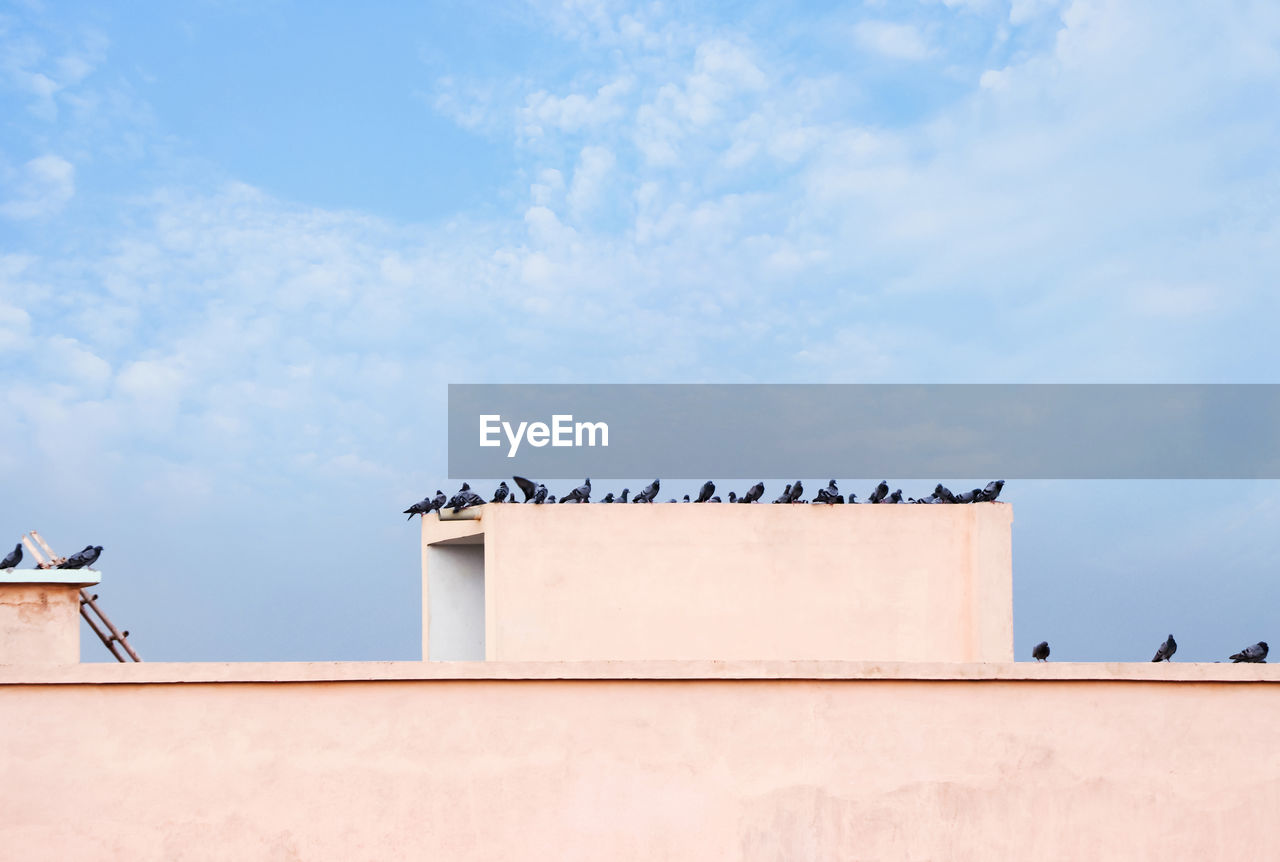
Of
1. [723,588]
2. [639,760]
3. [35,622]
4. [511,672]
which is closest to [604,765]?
[639,760]

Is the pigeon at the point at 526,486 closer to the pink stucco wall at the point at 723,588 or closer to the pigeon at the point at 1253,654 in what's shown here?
the pink stucco wall at the point at 723,588

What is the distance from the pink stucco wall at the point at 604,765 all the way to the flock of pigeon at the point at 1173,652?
7.33 feet

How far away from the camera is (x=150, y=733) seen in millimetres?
6555

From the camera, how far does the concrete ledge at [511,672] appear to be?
6.53 metres

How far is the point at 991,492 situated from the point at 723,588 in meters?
2.92

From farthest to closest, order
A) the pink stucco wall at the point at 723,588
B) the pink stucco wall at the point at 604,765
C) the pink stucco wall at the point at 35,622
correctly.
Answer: the pink stucco wall at the point at 723,588
the pink stucco wall at the point at 35,622
the pink stucco wall at the point at 604,765

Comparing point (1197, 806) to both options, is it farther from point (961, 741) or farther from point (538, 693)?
point (538, 693)

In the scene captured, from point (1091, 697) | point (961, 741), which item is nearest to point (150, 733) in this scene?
point (961, 741)

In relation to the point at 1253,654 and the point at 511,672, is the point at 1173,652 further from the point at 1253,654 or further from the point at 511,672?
the point at 511,672

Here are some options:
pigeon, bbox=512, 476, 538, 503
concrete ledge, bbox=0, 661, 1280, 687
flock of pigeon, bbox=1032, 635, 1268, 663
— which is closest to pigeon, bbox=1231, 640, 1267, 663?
flock of pigeon, bbox=1032, 635, 1268, 663

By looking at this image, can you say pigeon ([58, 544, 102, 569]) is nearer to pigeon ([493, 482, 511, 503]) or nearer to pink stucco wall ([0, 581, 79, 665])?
pink stucco wall ([0, 581, 79, 665])

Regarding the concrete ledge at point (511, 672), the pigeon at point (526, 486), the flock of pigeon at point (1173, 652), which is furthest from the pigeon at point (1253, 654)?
the pigeon at point (526, 486)

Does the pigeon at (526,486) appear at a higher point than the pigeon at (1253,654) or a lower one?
higher

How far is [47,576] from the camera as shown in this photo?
30.3 feet
